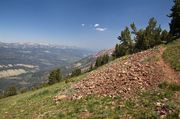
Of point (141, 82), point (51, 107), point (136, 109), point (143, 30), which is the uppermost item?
point (143, 30)

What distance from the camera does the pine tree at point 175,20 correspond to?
58.3 metres

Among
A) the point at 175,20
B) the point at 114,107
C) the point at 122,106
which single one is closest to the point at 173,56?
the point at 122,106

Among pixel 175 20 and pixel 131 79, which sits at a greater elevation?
pixel 175 20

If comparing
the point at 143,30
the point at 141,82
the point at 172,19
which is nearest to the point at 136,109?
the point at 141,82

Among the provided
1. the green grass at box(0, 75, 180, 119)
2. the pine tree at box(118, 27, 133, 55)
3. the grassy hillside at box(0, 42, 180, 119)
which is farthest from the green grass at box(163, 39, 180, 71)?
the pine tree at box(118, 27, 133, 55)

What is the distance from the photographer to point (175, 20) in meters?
58.8

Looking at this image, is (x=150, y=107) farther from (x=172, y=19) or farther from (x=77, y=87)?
(x=172, y=19)

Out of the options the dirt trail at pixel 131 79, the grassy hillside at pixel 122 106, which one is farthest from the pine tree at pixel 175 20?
the grassy hillside at pixel 122 106

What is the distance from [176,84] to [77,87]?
11.4 m

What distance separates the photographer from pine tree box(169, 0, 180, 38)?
5832cm

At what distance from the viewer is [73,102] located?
23406 millimetres

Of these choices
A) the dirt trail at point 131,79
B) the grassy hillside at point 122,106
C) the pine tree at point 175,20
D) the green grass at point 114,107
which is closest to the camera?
the grassy hillside at point 122,106

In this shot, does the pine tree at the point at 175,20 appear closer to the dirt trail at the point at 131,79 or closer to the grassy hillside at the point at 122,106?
the dirt trail at the point at 131,79

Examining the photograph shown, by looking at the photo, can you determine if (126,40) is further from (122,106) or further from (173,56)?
(122,106)
